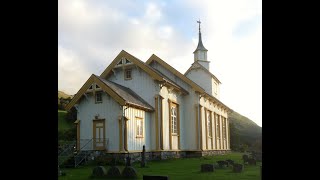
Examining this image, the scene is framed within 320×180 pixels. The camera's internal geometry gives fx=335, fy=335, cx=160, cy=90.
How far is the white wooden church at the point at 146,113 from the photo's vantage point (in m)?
14.5

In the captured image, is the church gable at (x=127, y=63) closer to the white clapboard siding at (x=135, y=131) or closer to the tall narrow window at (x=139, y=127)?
the white clapboard siding at (x=135, y=131)

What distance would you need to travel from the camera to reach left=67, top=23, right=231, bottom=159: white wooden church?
14484mm

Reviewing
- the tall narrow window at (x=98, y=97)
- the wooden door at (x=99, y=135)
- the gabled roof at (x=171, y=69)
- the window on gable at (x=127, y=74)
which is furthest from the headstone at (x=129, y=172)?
the gabled roof at (x=171, y=69)

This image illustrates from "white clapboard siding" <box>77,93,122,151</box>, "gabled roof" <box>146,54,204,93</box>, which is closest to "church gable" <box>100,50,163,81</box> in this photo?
"gabled roof" <box>146,54,204,93</box>

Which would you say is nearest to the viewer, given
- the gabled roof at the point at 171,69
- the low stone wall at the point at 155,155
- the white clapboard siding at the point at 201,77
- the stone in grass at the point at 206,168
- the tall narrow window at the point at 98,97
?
the stone in grass at the point at 206,168

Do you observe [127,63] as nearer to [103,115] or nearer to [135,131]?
[103,115]

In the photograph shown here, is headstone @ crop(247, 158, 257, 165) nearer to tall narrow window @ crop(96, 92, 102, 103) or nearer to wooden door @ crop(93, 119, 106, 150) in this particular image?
wooden door @ crop(93, 119, 106, 150)

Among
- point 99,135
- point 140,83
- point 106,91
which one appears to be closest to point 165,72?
point 140,83

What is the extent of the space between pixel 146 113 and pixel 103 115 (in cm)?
249
